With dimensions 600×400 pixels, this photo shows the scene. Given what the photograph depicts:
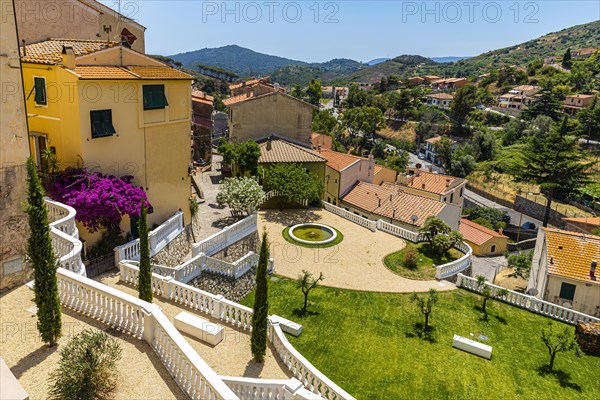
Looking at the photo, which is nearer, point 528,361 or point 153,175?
Result: point 528,361

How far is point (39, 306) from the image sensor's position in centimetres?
1059

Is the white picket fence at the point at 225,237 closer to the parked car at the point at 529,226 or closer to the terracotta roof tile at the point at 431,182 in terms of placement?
the terracotta roof tile at the point at 431,182

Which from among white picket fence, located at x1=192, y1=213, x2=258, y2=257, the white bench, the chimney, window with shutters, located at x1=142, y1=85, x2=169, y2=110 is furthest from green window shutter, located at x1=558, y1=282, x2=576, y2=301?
the chimney

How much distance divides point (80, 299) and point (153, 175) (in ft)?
38.5

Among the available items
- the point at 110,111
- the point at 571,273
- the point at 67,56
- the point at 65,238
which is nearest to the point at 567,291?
the point at 571,273

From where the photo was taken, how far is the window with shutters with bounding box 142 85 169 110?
2192cm

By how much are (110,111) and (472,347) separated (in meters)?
20.5

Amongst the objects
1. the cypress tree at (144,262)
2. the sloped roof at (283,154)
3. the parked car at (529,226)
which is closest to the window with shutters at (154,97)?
the cypress tree at (144,262)

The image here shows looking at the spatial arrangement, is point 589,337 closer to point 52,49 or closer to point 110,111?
point 110,111

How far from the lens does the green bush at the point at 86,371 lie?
8.94 m

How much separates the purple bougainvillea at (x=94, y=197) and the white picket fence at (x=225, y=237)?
4442 millimetres

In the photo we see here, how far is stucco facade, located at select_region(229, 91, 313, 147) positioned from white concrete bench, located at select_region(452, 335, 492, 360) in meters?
30.9

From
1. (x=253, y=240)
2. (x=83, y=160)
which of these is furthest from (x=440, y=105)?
(x=83, y=160)

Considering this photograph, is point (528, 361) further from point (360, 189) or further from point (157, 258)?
point (360, 189)
